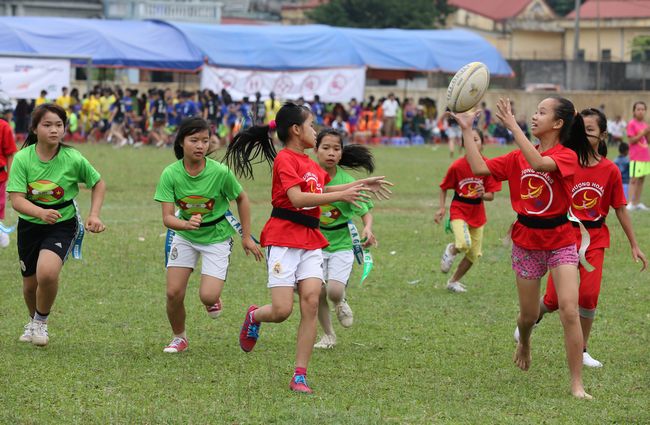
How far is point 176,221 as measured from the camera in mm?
7586

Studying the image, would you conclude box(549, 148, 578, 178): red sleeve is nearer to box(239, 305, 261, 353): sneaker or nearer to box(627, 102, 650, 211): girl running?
box(239, 305, 261, 353): sneaker

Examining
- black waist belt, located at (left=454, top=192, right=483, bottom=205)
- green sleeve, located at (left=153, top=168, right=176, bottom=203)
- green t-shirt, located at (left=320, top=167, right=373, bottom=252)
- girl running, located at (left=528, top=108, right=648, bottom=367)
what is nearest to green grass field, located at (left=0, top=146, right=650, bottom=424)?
girl running, located at (left=528, top=108, right=648, bottom=367)

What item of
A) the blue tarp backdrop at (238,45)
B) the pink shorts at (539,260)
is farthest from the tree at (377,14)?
the pink shorts at (539,260)

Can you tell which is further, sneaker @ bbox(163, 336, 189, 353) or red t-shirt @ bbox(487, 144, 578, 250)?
sneaker @ bbox(163, 336, 189, 353)

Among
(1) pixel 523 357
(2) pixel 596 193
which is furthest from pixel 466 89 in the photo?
(1) pixel 523 357

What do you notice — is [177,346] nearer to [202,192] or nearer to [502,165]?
[202,192]

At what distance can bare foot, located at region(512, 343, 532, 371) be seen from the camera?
24.1 ft

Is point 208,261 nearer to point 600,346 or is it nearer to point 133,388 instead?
point 133,388

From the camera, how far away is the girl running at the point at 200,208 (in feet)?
25.6

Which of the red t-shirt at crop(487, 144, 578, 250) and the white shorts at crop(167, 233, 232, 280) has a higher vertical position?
the red t-shirt at crop(487, 144, 578, 250)

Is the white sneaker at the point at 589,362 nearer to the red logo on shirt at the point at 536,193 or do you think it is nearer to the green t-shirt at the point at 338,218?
the red logo on shirt at the point at 536,193

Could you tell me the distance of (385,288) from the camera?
11.1 meters

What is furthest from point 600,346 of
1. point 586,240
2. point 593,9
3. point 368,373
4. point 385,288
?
point 593,9

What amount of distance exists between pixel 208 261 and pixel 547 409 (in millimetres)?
2647
